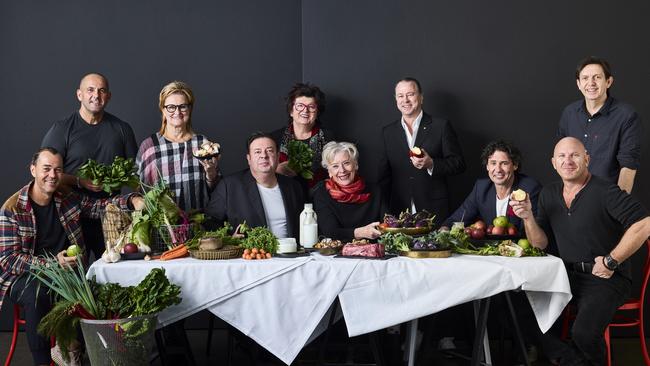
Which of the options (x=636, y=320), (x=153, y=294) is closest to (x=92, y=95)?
(x=153, y=294)

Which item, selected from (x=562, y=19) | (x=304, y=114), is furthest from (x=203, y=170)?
(x=562, y=19)

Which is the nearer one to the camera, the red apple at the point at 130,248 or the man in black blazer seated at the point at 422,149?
the red apple at the point at 130,248

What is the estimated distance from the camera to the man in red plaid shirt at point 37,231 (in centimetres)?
392

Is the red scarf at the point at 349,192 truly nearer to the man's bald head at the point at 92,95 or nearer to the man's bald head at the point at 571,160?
the man's bald head at the point at 571,160

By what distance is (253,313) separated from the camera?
346cm

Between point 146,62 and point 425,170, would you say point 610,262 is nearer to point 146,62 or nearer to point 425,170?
point 425,170

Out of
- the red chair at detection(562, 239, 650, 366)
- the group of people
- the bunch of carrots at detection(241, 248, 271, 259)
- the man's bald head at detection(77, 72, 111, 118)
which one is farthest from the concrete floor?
the man's bald head at detection(77, 72, 111, 118)

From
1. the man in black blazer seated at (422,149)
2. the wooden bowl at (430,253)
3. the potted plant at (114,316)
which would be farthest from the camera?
the man in black blazer seated at (422,149)

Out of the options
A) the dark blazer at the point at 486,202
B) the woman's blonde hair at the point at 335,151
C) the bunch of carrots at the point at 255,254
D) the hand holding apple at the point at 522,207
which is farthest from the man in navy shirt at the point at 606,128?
the bunch of carrots at the point at 255,254

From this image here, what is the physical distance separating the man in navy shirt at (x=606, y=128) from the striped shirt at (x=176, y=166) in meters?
2.49

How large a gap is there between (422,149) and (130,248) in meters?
2.07

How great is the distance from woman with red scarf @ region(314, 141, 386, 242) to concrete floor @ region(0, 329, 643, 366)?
721 millimetres

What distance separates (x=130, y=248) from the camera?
3.61m

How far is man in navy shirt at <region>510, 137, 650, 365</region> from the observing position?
374 cm
